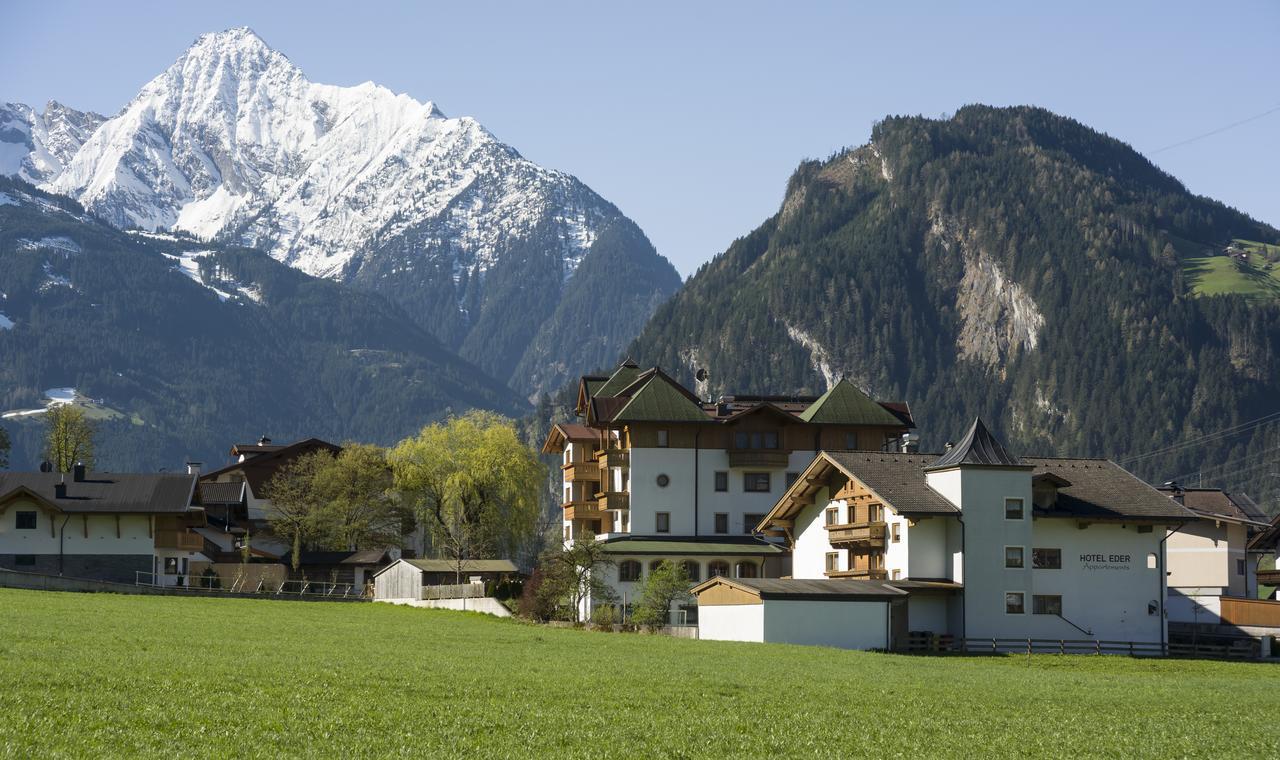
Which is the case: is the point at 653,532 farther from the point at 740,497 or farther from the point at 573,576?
the point at 573,576

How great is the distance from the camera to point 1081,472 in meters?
79.1

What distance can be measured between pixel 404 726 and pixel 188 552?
83041 millimetres

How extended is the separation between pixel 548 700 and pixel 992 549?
42.5 m

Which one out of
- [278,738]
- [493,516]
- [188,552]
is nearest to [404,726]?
[278,738]

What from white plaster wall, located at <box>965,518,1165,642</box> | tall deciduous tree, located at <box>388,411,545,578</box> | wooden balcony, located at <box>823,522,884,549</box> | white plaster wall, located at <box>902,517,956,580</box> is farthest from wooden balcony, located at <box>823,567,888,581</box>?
tall deciduous tree, located at <box>388,411,545,578</box>

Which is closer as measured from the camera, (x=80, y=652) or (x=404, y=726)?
(x=404, y=726)

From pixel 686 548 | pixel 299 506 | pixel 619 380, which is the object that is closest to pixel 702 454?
pixel 686 548

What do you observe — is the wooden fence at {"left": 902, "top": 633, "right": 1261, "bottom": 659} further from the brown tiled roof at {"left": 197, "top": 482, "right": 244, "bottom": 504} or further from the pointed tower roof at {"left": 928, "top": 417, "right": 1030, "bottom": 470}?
the brown tiled roof at {"left": 197, "top": 482, "right": 244, "bottom": 504}

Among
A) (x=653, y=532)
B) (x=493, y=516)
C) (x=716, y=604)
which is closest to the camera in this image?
(x=716, y=604)

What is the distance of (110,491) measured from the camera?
344 feet

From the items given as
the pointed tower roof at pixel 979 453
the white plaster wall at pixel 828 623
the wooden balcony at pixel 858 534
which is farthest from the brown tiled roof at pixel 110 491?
the pointed tower roof at pixel 979 453

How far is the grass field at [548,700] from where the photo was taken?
1083 inches

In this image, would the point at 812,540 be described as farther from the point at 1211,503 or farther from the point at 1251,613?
the point at 1211,503

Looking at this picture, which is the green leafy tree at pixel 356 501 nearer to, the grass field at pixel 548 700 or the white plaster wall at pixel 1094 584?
the white plaster wall at pixel 1094 584
